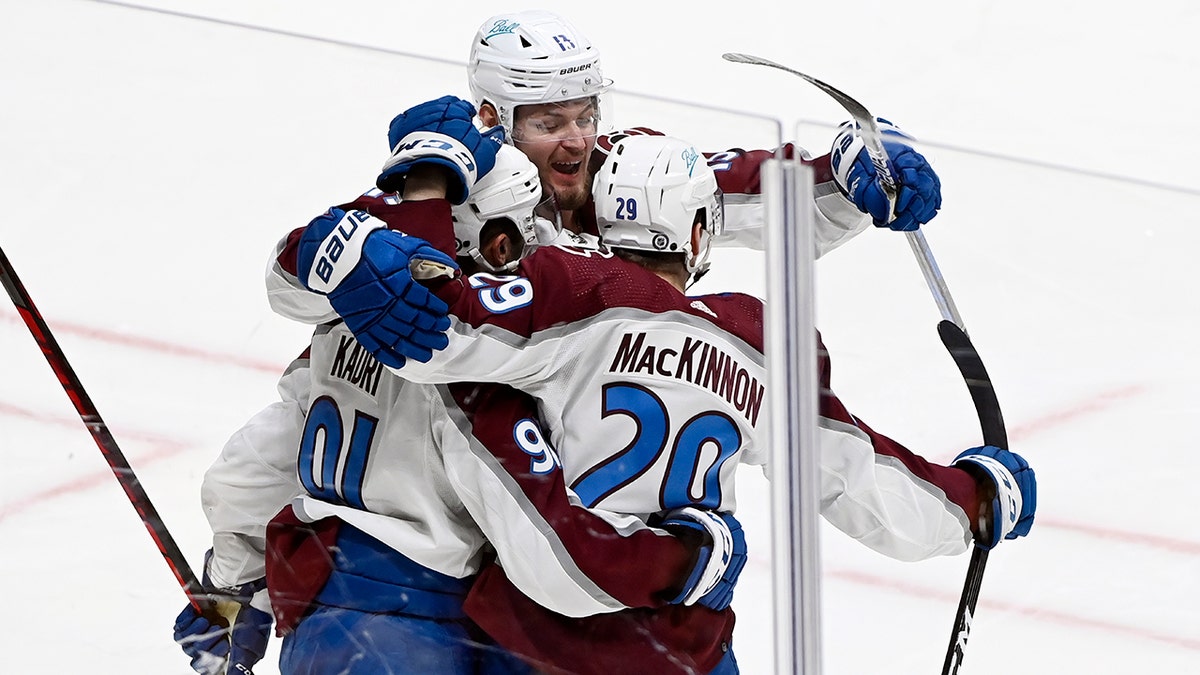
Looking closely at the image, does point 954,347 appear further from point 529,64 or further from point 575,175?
point 529,64

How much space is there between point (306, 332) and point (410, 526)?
0.22 metres

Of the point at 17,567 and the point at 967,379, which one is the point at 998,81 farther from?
the point at 17,567

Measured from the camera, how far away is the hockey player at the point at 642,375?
4.78ft

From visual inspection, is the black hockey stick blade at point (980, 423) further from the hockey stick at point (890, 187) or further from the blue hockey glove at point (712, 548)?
the blue hockey glove at point (712, 548)

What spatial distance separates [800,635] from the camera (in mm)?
1459

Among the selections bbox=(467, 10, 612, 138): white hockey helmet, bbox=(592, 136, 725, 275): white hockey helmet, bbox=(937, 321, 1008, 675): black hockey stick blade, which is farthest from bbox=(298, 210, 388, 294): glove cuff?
bbox=(937, 321, 1008, 675): black hockey stick blade

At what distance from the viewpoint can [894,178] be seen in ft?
4.73

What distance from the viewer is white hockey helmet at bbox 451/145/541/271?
5.07ft

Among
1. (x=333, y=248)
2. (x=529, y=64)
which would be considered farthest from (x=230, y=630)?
(x=529, y=64)

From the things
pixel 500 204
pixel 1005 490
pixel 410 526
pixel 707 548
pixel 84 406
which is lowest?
pixel 84 406

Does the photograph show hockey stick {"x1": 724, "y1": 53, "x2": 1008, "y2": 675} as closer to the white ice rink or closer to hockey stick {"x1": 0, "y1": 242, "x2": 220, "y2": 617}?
the white ice rink

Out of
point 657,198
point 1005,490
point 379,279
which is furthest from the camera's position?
point 1005,490

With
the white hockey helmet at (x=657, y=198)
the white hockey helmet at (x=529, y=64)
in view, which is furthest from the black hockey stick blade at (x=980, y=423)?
the white hockey helmet at (x=529, y=64)

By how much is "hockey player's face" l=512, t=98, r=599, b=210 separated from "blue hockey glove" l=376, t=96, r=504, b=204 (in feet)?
0.21
